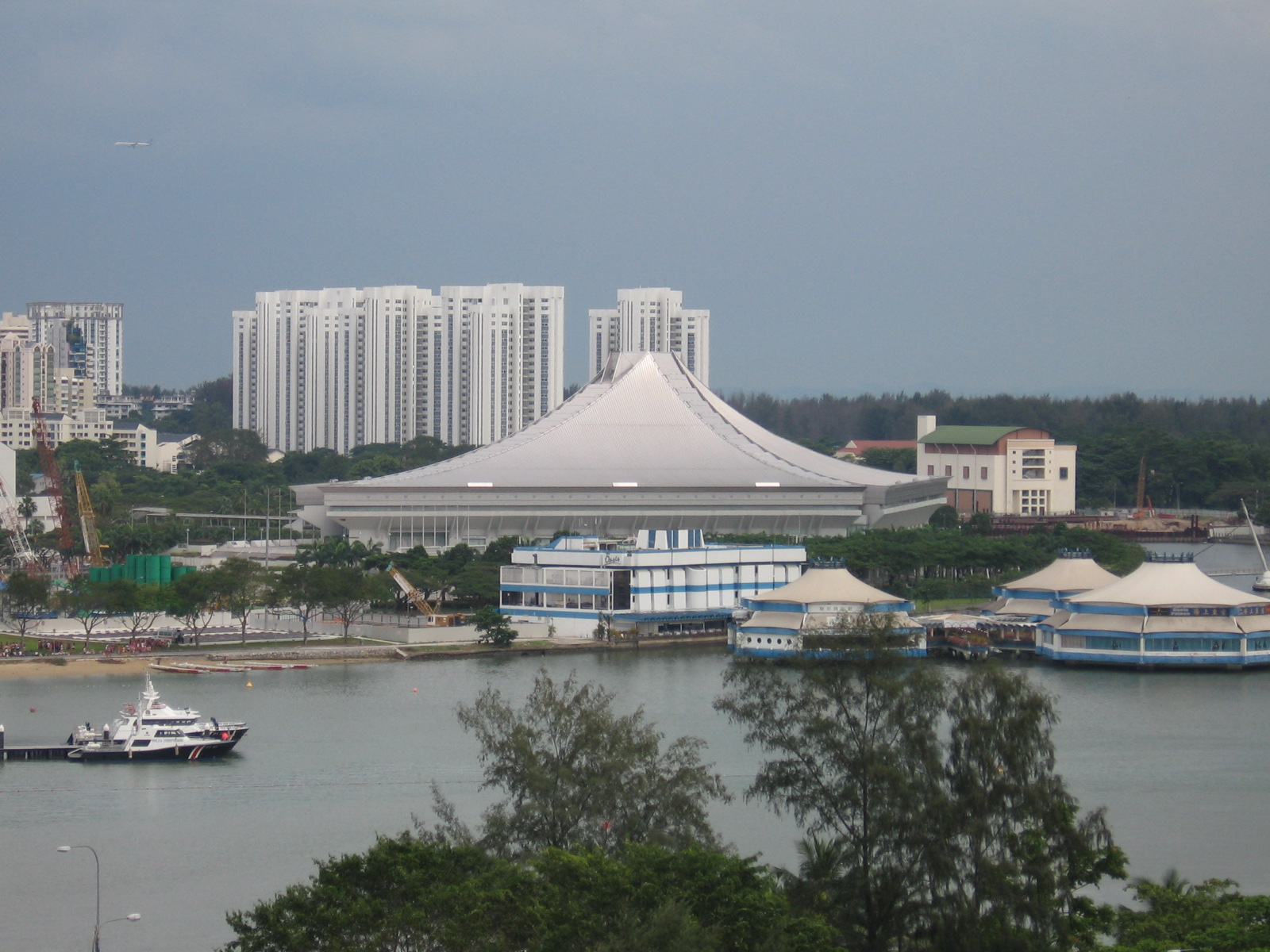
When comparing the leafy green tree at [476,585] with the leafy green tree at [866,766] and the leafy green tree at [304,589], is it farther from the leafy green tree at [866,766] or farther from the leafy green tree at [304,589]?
the leafy green tree at [866,766]

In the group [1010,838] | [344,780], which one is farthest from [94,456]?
[1010,838]

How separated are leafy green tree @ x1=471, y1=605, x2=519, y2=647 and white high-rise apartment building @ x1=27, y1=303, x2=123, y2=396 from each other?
74.9 metres

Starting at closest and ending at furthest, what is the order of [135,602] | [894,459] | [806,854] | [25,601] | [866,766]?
[866,766] < [806,854] < [135,602] < [25,601] < [894,459]

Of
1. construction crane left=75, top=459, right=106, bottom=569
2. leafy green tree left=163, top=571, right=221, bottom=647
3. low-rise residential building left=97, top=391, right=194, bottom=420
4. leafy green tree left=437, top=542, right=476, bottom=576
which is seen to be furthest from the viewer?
low-rise residential building left=97, top=391, right=194, bottom=420

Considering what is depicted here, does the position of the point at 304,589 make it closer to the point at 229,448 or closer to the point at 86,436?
the point at 229,448

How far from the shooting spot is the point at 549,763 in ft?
42.4

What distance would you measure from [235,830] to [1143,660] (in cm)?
1449

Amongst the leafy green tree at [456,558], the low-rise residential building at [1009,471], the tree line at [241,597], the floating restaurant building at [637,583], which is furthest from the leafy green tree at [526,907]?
the low-rise residential building at [1009,471]

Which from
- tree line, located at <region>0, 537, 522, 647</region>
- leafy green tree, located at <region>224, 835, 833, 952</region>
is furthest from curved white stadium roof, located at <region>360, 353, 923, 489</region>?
leafy green tree, located at <region>224, 835, 833, 952</region>

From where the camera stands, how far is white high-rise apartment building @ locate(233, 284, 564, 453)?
71.8 metres

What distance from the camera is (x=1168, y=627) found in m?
27.7

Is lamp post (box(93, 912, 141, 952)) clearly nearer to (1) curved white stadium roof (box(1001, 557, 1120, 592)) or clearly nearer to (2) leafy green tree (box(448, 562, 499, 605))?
(2) leafy green tree (box(448, 562, 499, 605))

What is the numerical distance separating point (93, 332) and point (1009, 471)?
6151cm

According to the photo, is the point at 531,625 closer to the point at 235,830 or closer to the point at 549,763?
the point at 235,830
